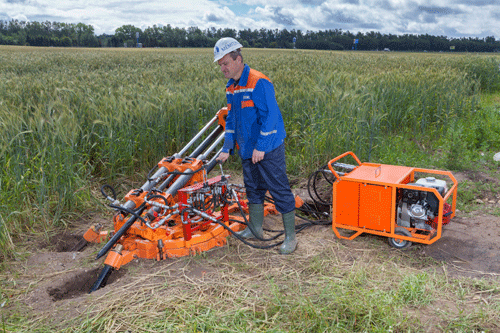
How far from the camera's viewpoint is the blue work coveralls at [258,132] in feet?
12.1

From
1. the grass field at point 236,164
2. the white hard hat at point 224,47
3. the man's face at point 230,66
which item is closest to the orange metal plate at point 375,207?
the grass field at point 236,164

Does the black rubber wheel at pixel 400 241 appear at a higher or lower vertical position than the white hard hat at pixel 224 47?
lower

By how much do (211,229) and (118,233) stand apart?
90cm

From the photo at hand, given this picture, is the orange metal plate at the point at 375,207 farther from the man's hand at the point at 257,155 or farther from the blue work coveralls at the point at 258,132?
the man's hand at the point at 257,155

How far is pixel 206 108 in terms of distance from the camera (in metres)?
6.91

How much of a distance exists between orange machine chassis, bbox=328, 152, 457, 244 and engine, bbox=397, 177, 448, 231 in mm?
45

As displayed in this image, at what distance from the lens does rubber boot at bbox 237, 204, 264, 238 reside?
Answer: 169 inches

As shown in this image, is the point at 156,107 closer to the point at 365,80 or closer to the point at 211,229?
the point at 211,229

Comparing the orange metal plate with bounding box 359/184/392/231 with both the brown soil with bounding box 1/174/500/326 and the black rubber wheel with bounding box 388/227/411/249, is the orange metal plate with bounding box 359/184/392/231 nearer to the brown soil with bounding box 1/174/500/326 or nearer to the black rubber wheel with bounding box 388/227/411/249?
the black rubber wheel with bounding box 388/227/411/249

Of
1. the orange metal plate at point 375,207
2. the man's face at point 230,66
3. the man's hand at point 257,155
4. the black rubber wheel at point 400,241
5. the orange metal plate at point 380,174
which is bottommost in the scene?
the black rubber wheel at point 400,241

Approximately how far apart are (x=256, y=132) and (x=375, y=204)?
135 cm

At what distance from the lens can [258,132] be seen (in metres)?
3.89

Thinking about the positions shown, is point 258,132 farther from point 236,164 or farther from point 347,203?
point 236,164

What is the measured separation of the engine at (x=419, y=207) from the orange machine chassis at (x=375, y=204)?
0.15 ft
